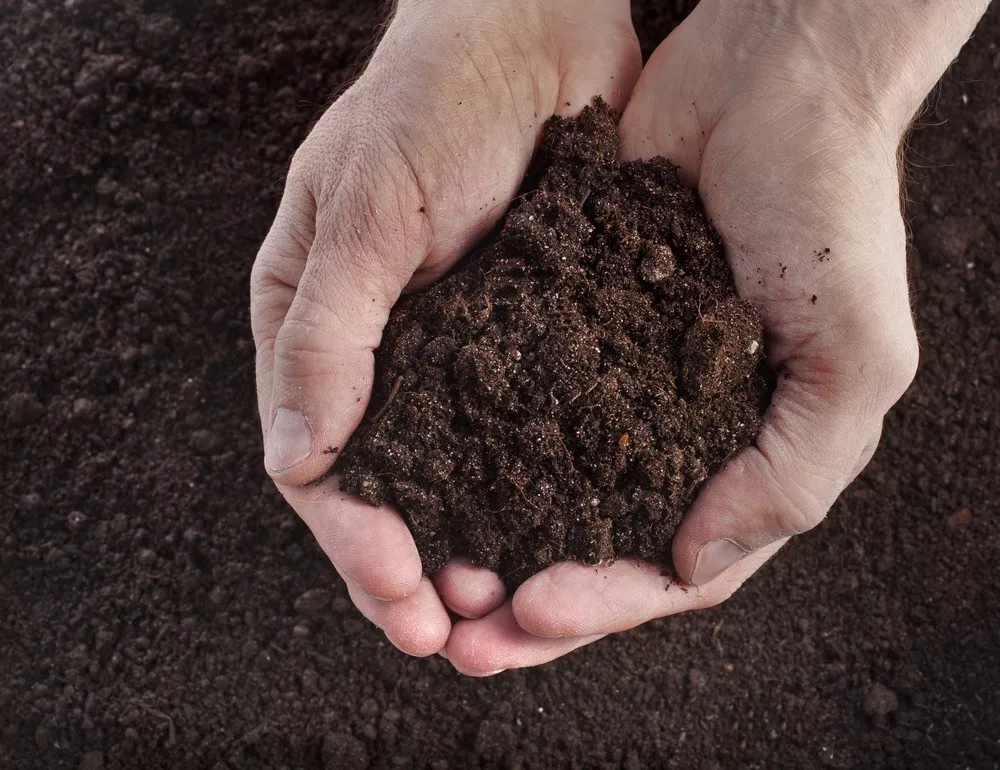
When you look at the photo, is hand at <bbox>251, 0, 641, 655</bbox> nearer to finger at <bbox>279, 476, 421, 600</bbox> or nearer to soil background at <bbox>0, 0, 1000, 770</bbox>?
finger at <bbox>279, 476, 421, 600</bbox>

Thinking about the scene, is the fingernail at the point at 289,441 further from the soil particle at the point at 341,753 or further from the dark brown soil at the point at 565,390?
the soil particle at the point at 341,753

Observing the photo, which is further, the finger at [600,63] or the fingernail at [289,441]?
the finger at [600,63]

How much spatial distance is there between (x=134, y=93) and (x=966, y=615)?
2.65m

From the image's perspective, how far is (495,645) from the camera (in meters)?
1.77

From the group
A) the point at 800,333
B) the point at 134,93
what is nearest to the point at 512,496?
the point at 800,333

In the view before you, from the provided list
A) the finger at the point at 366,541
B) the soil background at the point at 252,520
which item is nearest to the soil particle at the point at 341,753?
the soil background at the point at 252,520

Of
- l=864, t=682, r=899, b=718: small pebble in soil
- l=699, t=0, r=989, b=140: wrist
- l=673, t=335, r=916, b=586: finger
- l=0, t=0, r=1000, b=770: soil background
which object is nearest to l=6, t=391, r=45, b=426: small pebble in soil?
l=0, t=0, r=1000, b=770: soil background

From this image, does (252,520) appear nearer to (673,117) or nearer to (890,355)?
(673,117)

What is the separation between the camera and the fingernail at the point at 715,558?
5.81 ft

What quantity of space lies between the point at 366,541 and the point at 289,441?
0.24 meters

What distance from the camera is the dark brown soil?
5.56 feet

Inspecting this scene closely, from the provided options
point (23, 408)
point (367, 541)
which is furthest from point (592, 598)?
point (23, 408)

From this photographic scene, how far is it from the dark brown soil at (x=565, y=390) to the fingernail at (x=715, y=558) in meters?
0.07

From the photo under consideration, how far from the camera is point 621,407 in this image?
1689 millimetres
